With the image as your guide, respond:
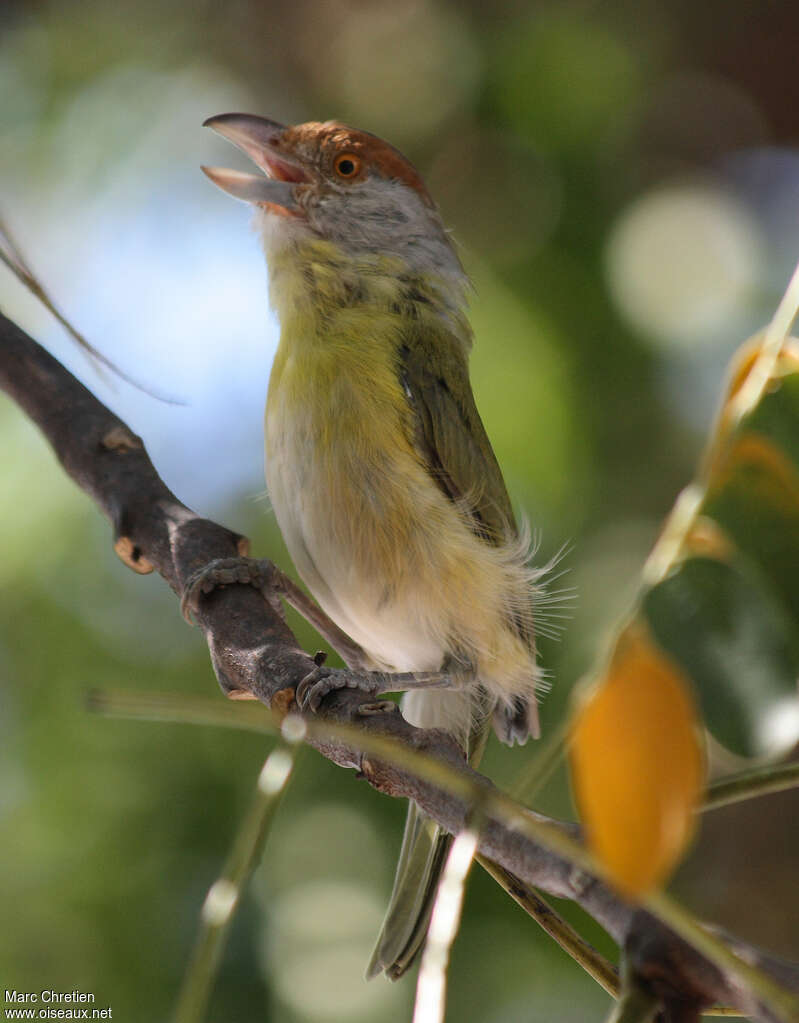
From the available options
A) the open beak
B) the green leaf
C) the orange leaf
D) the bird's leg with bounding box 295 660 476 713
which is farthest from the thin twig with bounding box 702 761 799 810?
the open beak

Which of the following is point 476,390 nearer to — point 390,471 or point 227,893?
point 390,471

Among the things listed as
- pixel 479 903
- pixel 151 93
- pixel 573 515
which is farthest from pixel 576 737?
pixel 151 93

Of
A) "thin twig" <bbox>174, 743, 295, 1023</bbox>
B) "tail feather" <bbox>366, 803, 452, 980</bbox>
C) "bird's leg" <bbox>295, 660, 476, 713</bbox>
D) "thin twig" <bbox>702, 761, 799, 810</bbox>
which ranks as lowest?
"tail feather" <bbox>366, 803, 452, 980</bbox>

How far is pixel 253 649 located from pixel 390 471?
967 mm

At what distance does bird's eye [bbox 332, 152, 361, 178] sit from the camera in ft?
12.1

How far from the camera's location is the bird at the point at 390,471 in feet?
9.64

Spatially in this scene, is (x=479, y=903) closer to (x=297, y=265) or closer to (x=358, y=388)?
(x=358, y=388)

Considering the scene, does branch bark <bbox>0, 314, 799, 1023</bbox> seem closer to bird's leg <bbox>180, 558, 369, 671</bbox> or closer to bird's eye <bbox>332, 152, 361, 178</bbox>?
bird's leg <bbox>180, 558, 369, 671</bbox>

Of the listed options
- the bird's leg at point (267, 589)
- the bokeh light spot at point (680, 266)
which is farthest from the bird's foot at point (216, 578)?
the bokeh light spot at point (680, 266)

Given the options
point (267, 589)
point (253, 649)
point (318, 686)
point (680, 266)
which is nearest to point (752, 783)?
point (318, 686)

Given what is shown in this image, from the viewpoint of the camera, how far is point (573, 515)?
386cm

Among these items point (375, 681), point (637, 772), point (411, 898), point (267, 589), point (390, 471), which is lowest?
point (411, 898)

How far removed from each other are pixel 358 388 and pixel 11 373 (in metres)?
0.91

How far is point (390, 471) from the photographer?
9.68 ft
